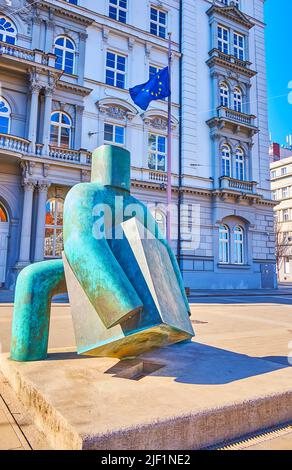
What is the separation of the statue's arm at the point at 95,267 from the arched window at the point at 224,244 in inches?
779

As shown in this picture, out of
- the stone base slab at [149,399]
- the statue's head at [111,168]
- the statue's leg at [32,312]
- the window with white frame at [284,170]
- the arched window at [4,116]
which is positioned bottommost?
the stone base slab at [149,399]

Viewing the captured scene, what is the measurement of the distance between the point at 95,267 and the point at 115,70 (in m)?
20.0

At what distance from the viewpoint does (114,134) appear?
64.5ft

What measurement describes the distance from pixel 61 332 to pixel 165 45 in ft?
70.4

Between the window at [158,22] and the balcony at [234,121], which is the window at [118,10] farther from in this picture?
the balcony at [234,121]

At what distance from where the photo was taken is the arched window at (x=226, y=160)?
23.2 meters

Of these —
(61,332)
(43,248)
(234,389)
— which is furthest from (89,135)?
(234,389)

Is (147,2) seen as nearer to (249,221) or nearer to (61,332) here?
(249,221)

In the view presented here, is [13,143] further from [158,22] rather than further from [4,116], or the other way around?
[158,22]

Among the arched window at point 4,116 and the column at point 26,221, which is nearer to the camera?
the column at point 26,221

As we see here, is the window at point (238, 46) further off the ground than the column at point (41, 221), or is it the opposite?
the window at point (238, 46)

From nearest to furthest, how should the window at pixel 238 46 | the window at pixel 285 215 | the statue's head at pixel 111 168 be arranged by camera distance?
the statue's head at pixel 111 168
the window at pixel 238 46
the window at pixel 285 215

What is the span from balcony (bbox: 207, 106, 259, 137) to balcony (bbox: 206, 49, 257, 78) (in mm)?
3566

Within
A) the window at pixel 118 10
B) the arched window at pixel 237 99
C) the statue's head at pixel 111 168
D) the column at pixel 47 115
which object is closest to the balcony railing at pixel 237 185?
the arched window at pixel 237 99
